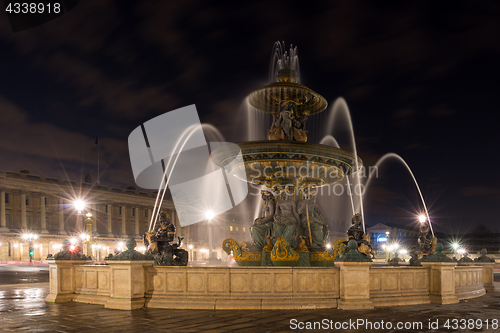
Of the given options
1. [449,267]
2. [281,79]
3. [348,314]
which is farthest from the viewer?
[281,79]

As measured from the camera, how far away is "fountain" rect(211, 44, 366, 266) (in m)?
13.0

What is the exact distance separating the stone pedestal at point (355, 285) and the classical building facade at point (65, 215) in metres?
56.8

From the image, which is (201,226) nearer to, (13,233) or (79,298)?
(13,233)

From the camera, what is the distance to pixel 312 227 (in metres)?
14.0

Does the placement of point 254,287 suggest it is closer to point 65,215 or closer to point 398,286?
point 398,286

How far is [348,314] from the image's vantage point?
897cm

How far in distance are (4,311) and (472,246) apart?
12667 centimetres

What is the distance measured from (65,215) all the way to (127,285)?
281 ft

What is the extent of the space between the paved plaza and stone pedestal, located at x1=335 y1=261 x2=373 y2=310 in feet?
0.96

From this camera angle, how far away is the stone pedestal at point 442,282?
10789 millimetres

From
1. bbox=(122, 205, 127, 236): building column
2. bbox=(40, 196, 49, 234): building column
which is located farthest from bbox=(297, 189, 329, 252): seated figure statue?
bbox=(122, 205, 127, 236): building column

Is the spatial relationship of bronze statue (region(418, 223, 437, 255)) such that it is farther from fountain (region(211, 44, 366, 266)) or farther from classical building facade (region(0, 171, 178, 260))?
classical building facade (region(0, 171, 178, 260))

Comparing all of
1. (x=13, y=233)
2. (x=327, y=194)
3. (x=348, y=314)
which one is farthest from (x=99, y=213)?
(x=348, y=314)

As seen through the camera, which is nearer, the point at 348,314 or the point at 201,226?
the point at 348,314
